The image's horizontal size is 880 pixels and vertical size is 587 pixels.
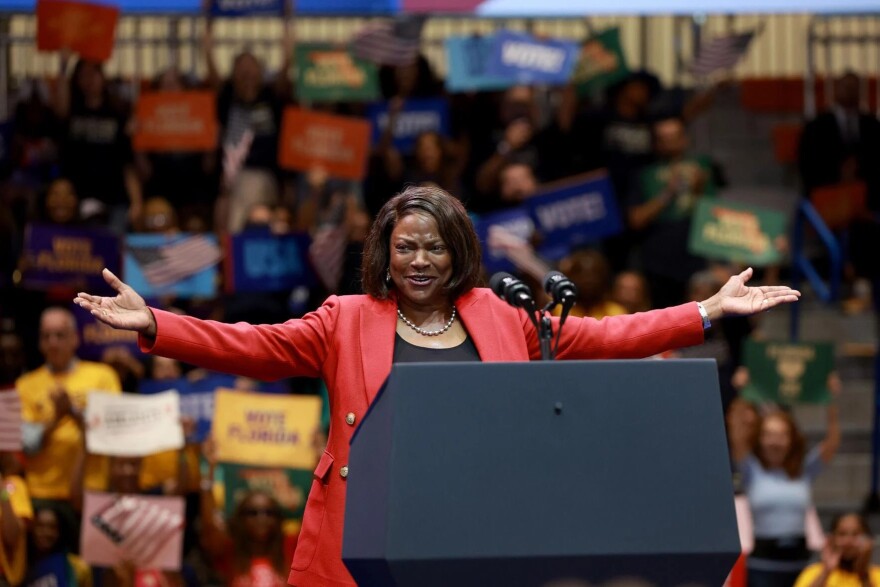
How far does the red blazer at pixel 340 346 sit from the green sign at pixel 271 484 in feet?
11.7

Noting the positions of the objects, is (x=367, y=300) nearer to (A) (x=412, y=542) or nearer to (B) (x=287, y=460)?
(A) (x=412, y=542)

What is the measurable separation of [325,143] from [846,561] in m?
3.45

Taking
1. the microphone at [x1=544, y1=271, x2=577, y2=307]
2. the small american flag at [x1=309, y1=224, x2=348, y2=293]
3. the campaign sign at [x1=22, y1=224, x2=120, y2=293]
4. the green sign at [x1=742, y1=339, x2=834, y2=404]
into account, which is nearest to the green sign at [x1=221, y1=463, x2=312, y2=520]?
the small american flag at [x1=309, y1=224, x2=348, y2=293]

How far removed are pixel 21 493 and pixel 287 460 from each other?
1185 millimetres

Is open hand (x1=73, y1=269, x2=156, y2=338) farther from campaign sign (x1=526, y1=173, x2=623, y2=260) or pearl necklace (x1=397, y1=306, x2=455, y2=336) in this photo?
campaign sign (x1=526, y1=173, x2=623, y2=260)

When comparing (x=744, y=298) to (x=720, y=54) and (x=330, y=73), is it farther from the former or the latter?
(x=720, y=54)

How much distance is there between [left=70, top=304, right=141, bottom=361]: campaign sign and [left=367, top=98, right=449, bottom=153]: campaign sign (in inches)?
76.9

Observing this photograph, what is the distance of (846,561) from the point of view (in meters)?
6.64

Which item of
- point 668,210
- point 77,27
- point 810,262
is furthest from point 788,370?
point 77,27

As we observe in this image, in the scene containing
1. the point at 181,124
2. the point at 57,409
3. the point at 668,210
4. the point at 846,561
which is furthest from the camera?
the point at 668,210

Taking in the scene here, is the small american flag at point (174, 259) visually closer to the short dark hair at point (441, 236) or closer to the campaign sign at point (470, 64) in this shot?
the campaign sign at point (470, 64)

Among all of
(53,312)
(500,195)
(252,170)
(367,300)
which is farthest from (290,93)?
(367,300)

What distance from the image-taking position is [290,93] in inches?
351

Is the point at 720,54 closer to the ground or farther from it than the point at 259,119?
farther from it
